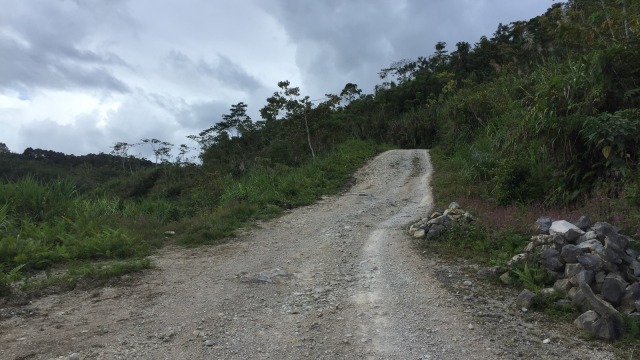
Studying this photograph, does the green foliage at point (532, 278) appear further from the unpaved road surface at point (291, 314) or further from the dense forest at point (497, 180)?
the dense forest at point (497, 180)

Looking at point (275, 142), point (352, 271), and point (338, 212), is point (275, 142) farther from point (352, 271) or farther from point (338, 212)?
point (352, 271)

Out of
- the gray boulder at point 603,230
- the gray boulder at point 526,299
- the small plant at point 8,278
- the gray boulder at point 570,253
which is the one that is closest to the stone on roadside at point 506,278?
the gray boulder at point 526,299

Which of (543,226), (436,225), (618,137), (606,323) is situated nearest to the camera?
(606,323)

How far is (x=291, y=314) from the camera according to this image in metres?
4.52

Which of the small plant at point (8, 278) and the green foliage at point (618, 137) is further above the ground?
the green foliage at point (618, 137)

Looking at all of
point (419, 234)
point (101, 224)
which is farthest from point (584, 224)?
point (101, 224)

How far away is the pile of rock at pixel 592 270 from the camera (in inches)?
150

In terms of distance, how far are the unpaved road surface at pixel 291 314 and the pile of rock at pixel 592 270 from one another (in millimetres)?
276

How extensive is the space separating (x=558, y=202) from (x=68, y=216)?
10.2 meters

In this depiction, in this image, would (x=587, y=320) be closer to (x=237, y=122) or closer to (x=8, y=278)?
(x=8, y=278)

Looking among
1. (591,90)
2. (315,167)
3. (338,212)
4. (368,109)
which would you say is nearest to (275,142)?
(368,109)

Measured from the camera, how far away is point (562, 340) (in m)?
3.68

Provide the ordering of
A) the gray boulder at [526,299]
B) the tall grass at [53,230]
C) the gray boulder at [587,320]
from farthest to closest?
the tall grass at [53,230]
the gray boulder at [526,299]
the gray boulder at [587,320]

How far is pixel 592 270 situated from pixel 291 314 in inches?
125
